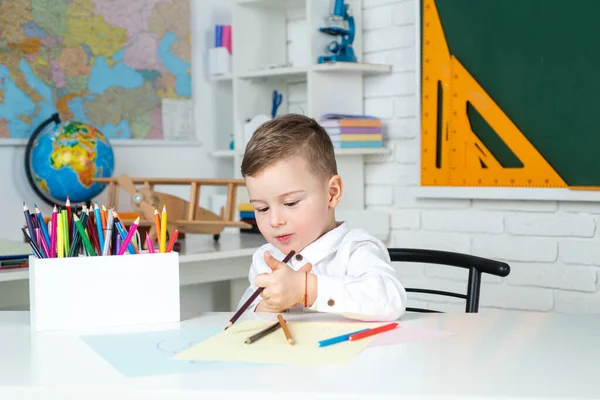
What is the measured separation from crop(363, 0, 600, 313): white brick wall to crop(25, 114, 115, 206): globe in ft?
3.21

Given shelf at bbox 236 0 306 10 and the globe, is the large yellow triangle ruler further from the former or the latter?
the globe

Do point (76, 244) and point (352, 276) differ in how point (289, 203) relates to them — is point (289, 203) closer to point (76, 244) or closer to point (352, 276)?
point (352, 276)

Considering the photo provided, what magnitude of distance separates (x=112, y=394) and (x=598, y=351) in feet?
1.85

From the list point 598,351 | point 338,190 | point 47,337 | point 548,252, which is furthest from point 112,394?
point 548,252

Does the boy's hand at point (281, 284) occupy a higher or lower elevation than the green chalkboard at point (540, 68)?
lower

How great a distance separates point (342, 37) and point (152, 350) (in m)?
2.04

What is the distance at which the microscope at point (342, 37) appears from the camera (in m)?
2.84

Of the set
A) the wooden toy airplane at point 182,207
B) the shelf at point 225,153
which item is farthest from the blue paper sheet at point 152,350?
the shelf at point 225,153

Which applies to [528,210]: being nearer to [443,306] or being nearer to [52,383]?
[443,306]

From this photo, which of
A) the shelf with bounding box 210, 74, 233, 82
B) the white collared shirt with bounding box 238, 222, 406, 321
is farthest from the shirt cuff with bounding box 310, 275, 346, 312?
the shelf with bounding box 210, 74, 233, 82

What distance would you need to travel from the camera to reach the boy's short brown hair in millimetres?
1310

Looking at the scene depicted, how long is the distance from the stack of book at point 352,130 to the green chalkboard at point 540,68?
0.35 metres

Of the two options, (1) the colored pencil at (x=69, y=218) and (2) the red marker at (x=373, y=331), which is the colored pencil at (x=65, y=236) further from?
(2) the red marker at (x=373, y=331)

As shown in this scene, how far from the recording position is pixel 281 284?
1.13 m
